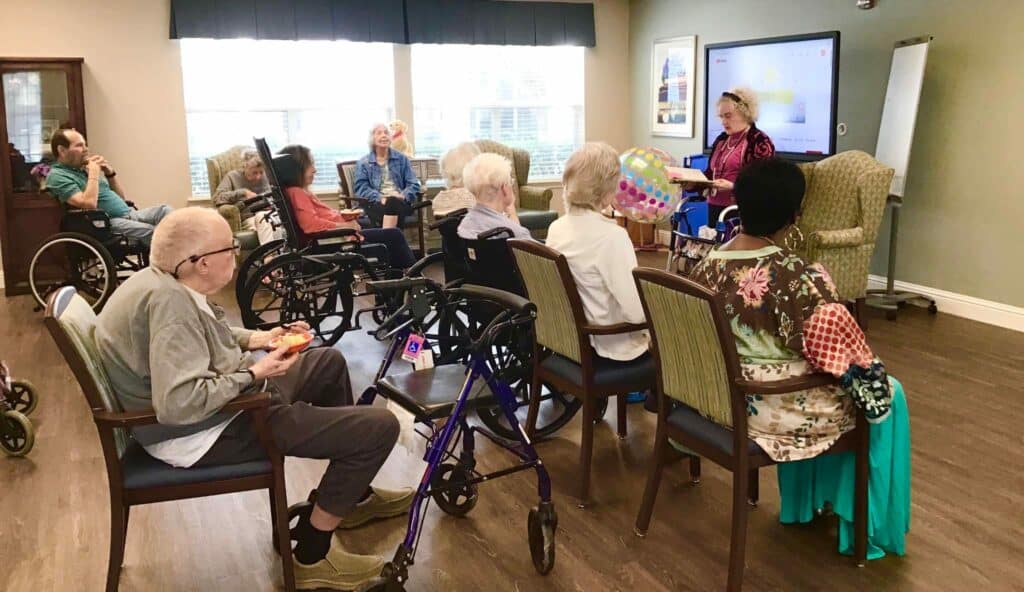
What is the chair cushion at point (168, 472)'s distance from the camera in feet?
7.27

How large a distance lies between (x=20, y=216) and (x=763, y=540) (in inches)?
238

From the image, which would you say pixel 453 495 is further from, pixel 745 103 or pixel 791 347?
pixel 745 103

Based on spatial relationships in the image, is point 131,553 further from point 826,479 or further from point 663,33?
point 663,33

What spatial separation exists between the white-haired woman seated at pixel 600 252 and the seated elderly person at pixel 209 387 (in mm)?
913

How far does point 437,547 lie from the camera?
2727 millimetres

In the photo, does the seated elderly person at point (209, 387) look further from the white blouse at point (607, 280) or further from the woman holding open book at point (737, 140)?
the woman holding open book at point (737, 140)

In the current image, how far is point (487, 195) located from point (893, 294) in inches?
131

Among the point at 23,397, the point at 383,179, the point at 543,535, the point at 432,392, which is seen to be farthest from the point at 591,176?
the point at 383,179

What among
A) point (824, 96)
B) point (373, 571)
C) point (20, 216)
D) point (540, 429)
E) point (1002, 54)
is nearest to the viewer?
point (373, 571)

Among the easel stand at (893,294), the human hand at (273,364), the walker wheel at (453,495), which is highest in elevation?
the human hand at (273,364)

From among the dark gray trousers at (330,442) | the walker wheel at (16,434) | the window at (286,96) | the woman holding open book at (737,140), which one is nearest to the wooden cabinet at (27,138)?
the window at (286,96)

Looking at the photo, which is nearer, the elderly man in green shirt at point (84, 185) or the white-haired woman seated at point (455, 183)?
the white-haired woman seated at point (455, 183)

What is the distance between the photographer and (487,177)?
3652mm

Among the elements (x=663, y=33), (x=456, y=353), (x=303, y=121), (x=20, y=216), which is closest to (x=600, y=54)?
(x=663, y=33)
